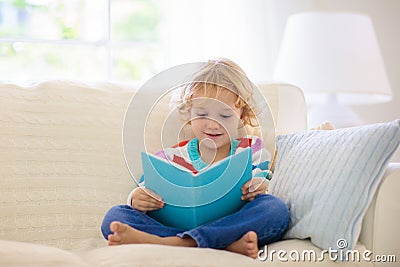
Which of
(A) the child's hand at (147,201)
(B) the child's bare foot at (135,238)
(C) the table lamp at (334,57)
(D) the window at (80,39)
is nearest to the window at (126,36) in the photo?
(D) the window at (80,39)

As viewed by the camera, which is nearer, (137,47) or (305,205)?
(305,205)

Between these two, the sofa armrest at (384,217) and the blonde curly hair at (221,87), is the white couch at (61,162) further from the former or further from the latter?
Answer: the sofa armrest at (384,217)

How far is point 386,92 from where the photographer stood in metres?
2.50

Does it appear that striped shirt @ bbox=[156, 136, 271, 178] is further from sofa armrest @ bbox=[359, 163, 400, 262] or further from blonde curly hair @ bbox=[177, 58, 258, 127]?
sofa armrest @ bbox=[359, 163, 400, 262]

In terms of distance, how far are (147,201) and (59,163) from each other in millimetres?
330

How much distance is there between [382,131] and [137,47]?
185 centimetres

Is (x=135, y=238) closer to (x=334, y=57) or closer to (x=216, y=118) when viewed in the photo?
(x=216, y=118)

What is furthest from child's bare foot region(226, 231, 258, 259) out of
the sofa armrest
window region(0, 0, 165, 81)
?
window region(0, 0, 165, 81)

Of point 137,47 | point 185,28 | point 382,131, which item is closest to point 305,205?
point 382,131

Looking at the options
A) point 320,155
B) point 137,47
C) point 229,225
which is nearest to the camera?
point 229,225

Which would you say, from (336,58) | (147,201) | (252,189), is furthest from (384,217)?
(336,58)

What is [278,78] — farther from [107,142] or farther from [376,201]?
[376,201]

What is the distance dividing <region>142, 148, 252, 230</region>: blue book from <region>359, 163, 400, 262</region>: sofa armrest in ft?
0.93

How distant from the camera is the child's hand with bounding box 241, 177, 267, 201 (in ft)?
4.77
